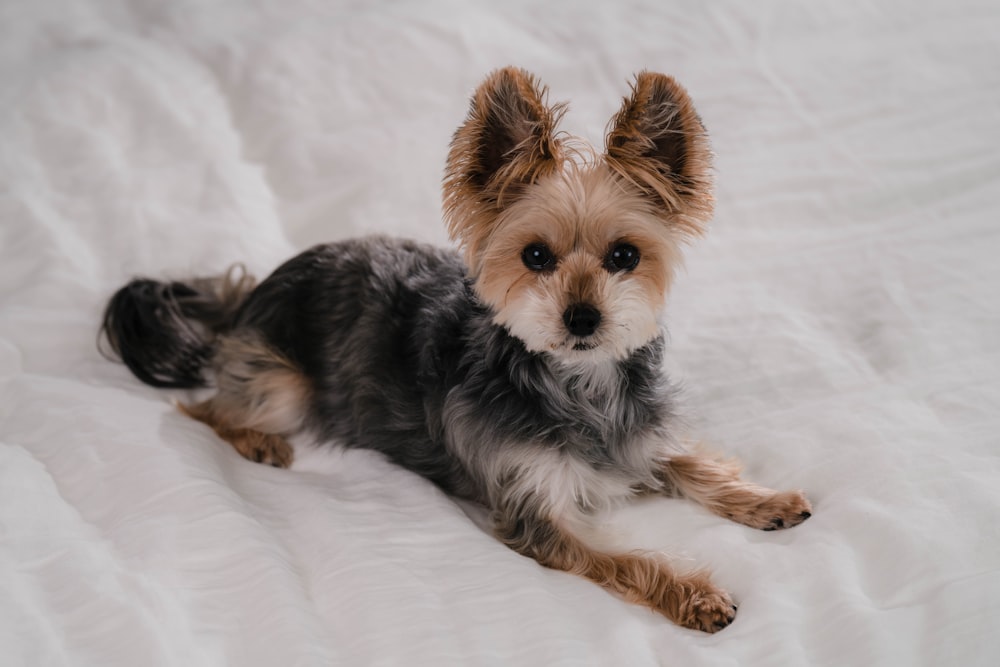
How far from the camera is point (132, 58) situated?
5.20 m

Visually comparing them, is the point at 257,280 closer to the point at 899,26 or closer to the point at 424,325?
the point at 424,325

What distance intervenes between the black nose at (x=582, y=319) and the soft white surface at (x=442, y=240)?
0.73 metres

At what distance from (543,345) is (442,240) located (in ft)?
5.66

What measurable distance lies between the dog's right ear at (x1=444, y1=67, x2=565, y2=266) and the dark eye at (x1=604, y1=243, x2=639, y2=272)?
0.31 metres

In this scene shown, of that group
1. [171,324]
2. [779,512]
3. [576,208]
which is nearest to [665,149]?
[576,208]

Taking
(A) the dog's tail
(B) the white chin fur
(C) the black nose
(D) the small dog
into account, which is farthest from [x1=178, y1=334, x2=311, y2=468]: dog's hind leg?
(C) the black nose

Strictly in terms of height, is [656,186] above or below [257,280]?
above

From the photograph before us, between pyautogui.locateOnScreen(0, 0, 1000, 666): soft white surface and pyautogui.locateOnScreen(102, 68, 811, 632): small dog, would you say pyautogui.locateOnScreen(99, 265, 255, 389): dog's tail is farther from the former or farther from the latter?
pyautogui.locateOnScreen(102, 68, 811, 632): small dog

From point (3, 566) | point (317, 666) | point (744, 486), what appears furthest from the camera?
point (744, 486)

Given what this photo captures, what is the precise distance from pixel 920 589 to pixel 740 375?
1220 mm

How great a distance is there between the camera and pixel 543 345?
2.79 m

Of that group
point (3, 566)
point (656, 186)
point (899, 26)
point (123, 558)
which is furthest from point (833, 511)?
point (899, 26)

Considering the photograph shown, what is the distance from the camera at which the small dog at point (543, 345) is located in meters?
2.76

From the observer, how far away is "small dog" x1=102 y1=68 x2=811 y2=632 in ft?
9.04
